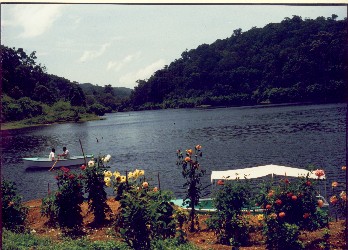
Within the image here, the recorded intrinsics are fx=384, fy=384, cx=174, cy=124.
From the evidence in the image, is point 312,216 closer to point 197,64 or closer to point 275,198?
point 275,198

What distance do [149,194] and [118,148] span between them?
41.2 metres

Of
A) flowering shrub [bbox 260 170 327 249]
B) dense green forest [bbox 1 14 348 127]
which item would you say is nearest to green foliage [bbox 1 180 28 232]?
flowering shrub [bbox 260 170 327 249]

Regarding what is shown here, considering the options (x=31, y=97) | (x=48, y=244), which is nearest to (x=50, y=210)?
(x=48, y=244)

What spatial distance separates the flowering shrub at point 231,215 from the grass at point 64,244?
987 mm

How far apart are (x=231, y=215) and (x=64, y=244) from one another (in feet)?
11.7

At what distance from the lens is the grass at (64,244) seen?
7.23 meters

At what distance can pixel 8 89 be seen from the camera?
3410 inches

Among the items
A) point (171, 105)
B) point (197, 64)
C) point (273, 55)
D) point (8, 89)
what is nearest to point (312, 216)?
point (273, 55)

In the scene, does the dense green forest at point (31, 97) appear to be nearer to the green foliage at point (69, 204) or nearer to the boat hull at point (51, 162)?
the boat hull at point (51, 162)

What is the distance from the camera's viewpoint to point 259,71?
328ft

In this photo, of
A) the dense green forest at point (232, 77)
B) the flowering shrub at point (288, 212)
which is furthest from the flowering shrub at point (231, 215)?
the dense green forest at point (232, 77)

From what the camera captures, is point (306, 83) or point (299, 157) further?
point (306, 83)

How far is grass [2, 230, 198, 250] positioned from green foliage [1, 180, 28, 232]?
0.94 metres

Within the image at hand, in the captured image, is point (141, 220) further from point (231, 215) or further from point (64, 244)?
point (231, 215)
